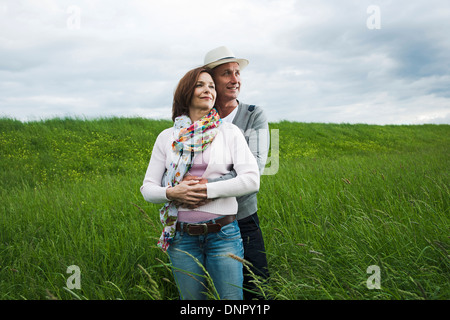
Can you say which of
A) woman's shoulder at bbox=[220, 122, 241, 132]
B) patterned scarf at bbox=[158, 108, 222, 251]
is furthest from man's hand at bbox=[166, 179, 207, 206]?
woman's shoulder at bbox=[220, 122, 241, 132]

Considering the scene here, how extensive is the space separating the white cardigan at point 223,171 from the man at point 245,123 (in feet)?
1.27

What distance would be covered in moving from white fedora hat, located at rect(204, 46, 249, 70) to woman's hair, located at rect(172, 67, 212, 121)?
0.76 feet

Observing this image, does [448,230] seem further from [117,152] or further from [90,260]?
[117,152]

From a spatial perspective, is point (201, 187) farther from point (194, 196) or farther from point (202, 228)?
point (202, 228)

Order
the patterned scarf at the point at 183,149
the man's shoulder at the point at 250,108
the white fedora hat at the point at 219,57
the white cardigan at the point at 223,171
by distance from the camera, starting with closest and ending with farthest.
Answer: the white cardigan at the point at 223,171
the patterned scarf at the point at 183,149
the white fedora hat at the point at 219,57
the man's shoulder at the point at 250,108

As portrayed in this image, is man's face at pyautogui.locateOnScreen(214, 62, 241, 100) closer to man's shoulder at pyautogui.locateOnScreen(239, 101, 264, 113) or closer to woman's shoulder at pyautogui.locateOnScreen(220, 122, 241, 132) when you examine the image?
man's shoulder at pyautogui.locateOnScreen(239, 101, 264, 113)

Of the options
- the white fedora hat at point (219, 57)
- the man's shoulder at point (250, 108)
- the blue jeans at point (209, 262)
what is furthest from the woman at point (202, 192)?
the man's shoulder at point (250, 108)

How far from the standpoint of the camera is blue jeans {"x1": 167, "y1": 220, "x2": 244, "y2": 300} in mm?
1967

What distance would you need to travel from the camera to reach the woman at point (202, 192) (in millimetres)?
1950

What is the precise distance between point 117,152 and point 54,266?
9258mm

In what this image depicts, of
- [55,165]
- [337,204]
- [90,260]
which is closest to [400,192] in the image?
[337,204]

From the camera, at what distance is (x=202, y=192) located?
1.94 meters

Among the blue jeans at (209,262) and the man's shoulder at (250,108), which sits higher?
the man's shoulder at (250,108)

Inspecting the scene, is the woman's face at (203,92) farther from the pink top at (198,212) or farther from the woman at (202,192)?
the pink top at (198,212)
